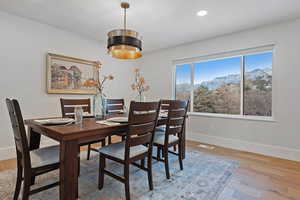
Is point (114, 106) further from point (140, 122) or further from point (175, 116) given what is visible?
point (140, 122)

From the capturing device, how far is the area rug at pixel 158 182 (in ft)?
5.30

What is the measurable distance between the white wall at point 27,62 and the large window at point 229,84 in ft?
8.97

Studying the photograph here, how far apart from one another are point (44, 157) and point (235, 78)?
3.56 metres

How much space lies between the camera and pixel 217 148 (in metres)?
3.24

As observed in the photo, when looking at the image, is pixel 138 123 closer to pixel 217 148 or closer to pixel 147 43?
pixel 217 148

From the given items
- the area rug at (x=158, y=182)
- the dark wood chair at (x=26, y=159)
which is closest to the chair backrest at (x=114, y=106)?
the area rug at (x=158, y=182)

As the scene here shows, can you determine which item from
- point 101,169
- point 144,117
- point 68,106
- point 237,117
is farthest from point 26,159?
point 237,117

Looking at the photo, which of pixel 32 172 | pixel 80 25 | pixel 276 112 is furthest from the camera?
pixel 80 25

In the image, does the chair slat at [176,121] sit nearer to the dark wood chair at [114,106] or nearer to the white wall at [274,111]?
the dark wood chair at [114,106]

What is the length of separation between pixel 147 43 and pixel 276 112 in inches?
122

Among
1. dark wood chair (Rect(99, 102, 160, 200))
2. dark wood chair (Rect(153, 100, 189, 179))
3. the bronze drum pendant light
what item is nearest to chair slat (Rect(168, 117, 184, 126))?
dark wood chair (Rect(153, 100, 189, 179))

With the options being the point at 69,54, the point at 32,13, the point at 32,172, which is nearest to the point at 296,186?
the point at 32,172

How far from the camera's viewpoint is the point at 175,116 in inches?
81.2

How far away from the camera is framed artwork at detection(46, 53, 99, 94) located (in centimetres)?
308
